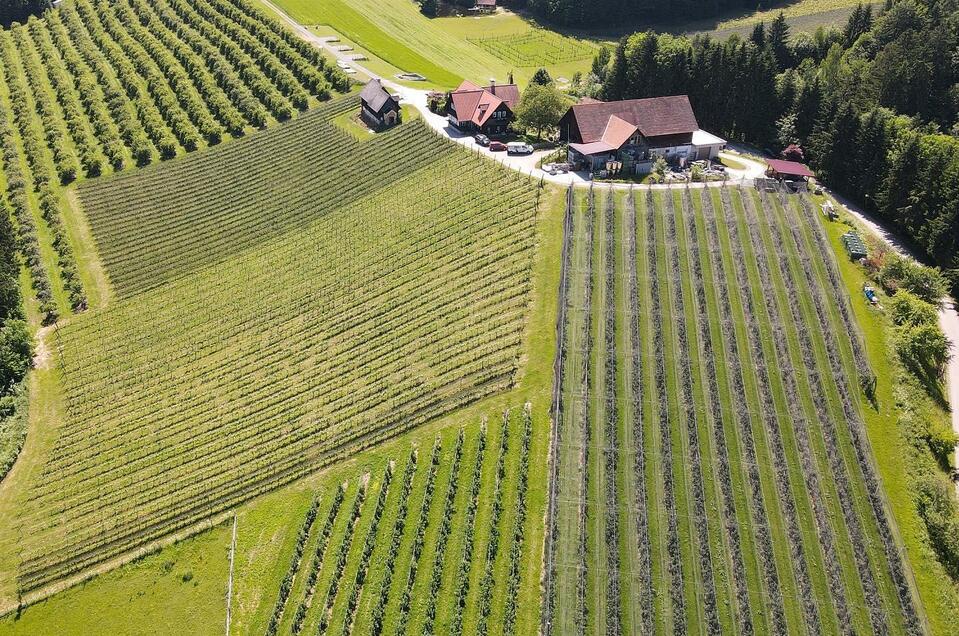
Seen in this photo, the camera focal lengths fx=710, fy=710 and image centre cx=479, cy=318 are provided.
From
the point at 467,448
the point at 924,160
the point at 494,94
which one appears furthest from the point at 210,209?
the point at 924,160

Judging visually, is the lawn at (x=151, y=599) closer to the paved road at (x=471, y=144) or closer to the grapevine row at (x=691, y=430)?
the grapevine row at (x=691, y=430)

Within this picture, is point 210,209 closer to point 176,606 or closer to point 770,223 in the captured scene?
point 176,606

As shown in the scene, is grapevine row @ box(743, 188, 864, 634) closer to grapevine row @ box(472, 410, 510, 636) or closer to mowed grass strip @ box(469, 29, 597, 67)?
grapevine row @ box(472, 410, 510, 636)

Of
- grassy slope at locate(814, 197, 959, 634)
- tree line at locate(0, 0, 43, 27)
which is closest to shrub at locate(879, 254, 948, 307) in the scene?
grassy slope at locate(814, 197, 959, 634)

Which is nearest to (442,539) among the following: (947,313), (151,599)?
Result: (151,599)

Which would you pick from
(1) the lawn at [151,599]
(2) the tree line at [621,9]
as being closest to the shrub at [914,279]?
(1) the lawn at [151,599]

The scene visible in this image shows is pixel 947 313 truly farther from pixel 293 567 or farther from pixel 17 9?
pixel 17 9
